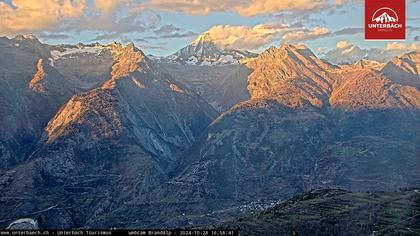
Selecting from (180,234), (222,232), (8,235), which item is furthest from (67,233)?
(222,232)

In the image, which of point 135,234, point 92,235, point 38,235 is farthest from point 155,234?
point 38,235

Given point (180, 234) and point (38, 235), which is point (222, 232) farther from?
point (38, 235)

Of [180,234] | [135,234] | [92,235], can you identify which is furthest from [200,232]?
[92,235]

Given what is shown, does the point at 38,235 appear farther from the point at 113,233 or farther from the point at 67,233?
the point at 113,233

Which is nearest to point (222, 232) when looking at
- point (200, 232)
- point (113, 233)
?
point (200, 232)

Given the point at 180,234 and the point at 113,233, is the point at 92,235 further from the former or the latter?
the point at 180,234

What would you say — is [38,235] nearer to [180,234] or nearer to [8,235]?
[8,235]
